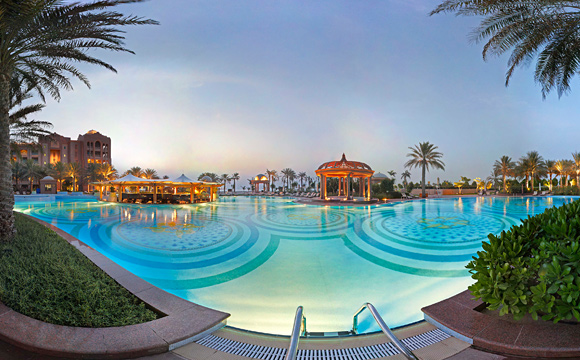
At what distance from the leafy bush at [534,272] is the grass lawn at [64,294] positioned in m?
3.93

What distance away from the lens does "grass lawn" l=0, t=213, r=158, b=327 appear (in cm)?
300

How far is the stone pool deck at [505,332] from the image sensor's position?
250cm

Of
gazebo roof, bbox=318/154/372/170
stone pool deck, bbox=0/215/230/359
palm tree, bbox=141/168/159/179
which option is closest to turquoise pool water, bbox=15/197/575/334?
stone pool deck, bbox=0/215/230/359

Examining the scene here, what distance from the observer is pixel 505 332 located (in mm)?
2721

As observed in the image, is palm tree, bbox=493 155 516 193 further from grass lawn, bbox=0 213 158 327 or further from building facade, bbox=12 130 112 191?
building facade, bbox=12 130 112 191

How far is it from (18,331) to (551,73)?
13.4 meters

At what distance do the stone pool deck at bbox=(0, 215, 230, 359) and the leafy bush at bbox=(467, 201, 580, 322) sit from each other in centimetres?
309

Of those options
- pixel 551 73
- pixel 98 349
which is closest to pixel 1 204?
pixel 98 349

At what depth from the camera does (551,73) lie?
8500 millimetres

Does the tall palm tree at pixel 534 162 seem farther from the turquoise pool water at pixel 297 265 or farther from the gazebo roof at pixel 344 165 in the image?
the turquoise pool water at pixel 297 265

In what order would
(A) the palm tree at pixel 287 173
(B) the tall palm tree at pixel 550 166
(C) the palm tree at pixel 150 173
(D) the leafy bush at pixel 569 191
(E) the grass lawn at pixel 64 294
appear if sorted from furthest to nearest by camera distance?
(A) the palm tree at pixel 287 173 → (C) the palm tree at pixel 150 173 → (B) the tall palm tree at pixel 550 166 → (D) the leafy bush at pixel 569 191 → (E) the grass lawn at pixel 64 294

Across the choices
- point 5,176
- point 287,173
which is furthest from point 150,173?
point 5,176

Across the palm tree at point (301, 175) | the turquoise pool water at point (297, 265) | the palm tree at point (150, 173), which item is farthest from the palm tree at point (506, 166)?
the palm tree at point (150, 173)

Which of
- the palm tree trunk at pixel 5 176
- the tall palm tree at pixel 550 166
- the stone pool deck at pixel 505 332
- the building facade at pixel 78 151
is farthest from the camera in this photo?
the building facade at pixel 78 151
